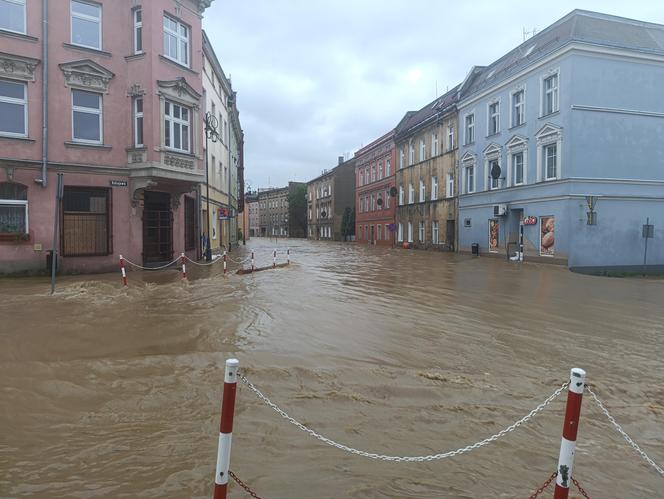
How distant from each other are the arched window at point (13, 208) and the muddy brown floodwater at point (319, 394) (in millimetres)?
6184

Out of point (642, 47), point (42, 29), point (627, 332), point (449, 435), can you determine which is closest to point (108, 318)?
point (449, 435)

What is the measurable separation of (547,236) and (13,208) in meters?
23.3

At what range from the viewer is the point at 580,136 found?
75.7ft

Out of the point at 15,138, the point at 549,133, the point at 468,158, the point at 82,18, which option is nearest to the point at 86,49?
the point at 82,18

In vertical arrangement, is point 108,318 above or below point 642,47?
below

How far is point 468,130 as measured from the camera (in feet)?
108

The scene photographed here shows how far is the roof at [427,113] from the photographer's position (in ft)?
117

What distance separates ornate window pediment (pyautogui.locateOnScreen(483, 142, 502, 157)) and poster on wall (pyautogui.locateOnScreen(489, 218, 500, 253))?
13.3 feet

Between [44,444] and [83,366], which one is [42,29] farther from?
[44,444]

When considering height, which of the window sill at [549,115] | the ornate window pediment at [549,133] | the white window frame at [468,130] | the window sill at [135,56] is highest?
the white window frame at [468,130]

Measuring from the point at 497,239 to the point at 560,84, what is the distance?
9.48 metres

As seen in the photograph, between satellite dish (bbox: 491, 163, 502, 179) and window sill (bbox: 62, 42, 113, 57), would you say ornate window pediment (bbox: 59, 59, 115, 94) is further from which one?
satellite dish (bbox: 491, 163, 502, 179)

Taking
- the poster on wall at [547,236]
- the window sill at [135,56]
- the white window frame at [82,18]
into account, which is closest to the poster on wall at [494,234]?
the poster on wall at [547,236]

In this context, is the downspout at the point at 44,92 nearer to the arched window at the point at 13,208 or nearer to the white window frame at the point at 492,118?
the arched window at the point at 13,208
